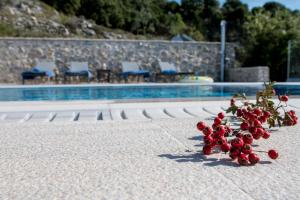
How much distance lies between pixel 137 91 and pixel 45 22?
1659 cm

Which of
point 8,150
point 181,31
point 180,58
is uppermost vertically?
point 181,31

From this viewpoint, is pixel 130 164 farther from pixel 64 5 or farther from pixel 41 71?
pixel 64 5

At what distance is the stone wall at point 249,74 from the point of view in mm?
12898

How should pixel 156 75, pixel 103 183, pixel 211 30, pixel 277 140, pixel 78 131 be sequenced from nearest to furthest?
pixel 103 183 → pixel 277 140 → pixel 78 131 → pixel 156 75 → pixel 211 30

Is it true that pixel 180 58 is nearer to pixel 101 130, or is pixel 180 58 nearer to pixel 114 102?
pixel 114 102

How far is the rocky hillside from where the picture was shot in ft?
78.3

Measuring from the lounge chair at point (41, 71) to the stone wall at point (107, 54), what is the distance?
61 centimetres

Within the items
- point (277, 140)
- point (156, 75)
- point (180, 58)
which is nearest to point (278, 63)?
point (180, 58)

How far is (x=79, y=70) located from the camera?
12578 millimetres

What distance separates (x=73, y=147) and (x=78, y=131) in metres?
0.74

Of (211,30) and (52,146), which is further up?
(211,30)

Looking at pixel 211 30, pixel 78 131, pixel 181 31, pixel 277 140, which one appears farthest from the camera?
pixel 211 30

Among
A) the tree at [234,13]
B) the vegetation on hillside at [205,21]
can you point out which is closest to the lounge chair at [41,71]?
the vegetation on hillside at [205,21]

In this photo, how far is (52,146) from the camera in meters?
3.21
